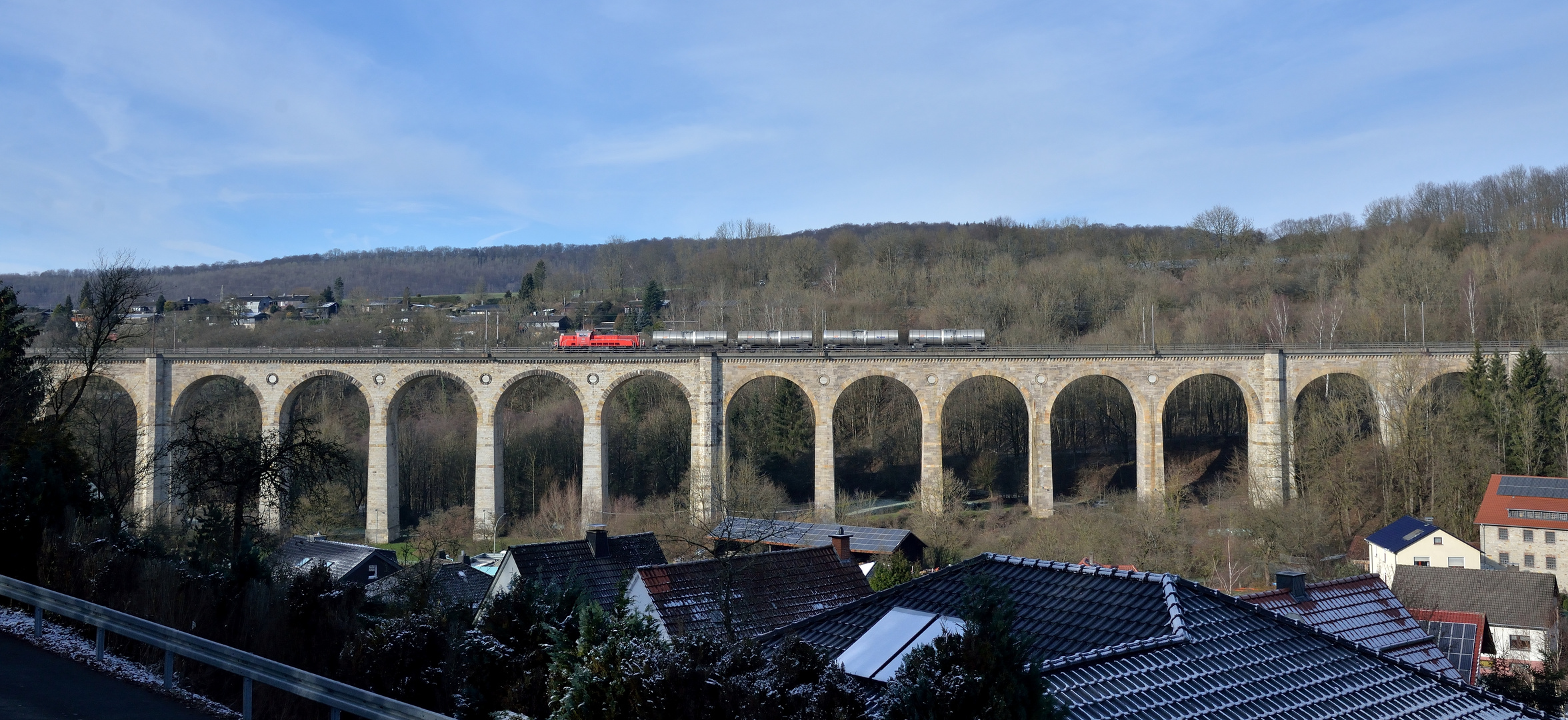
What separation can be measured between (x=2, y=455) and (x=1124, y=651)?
1394 cm

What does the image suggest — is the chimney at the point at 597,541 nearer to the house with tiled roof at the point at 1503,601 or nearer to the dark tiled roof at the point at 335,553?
the dark tiled roof at the point at 335,553

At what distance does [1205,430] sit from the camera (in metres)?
52.2

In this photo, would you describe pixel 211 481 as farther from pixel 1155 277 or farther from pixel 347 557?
pixel 1155 277

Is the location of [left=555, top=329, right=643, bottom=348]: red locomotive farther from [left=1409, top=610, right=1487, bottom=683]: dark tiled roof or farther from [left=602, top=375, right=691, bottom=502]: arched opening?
[left=1409, top=610, right=1487, bottom=683]: dark tiled roof

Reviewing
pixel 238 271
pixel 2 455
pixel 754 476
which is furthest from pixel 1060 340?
pixel 238 271

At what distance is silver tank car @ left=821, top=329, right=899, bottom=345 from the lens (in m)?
39.0

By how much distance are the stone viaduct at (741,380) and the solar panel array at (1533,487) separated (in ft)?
21.8

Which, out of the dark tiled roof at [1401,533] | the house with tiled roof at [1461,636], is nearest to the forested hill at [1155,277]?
the dark tiled roof at [1401,533]

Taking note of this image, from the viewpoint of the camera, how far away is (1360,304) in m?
53.2

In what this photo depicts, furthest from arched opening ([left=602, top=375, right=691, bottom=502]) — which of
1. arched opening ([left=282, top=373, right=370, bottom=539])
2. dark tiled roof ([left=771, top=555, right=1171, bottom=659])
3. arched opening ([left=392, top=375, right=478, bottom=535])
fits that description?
dark tiled roof ([left=771, top=555, right=1171, bottom=659])

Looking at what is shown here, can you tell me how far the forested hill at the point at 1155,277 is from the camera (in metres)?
51.8

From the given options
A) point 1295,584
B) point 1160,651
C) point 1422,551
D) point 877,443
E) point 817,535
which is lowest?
point 1422,551

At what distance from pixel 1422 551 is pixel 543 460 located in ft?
109

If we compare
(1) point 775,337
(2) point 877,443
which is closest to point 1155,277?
(2) point 877,443
